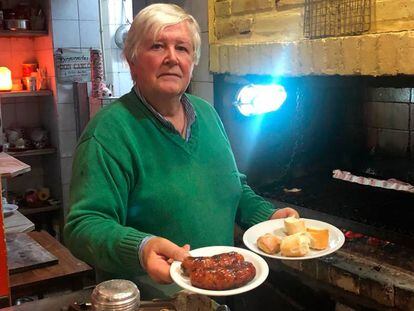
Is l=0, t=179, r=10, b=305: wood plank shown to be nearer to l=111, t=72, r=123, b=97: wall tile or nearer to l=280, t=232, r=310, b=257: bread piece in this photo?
l=280, t=232, r=310, b=257: bread piece

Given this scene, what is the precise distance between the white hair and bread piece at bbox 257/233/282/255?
66cm

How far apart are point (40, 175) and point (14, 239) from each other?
2000 millimetres

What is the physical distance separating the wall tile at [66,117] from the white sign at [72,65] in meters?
0.24

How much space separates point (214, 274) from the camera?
1.22m

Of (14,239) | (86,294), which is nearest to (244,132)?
(86,294)

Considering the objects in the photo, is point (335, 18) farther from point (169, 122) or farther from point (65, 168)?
point (65, 168)

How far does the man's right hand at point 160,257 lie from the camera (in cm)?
123

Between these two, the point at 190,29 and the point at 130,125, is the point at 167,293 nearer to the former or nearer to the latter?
the point at 130,125

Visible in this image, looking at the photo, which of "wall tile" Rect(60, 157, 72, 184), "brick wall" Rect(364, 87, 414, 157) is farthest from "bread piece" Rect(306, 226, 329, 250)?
"wall tile" Rect(60, 157, 72, 184)

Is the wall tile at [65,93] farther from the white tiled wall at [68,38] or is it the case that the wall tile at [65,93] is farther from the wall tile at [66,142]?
the wall tile at [66,142]

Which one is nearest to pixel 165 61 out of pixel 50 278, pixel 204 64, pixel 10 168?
pixel 204 64

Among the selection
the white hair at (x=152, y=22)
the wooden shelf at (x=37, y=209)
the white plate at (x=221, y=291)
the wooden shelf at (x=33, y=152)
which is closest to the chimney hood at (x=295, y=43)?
the white hair at (x=152, y=22)

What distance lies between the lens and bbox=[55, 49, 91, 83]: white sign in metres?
4.54

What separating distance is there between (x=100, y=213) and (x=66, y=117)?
137 inches
